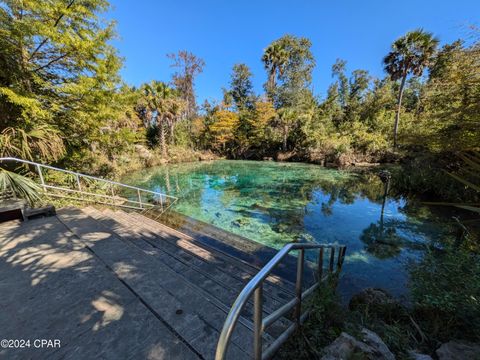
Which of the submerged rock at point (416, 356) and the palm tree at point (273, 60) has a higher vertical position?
the palm tree at point (273, 60)

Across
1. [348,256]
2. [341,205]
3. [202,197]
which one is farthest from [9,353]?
[341,205]

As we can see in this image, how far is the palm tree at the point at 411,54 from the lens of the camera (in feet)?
48.6

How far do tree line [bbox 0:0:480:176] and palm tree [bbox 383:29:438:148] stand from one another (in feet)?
0.23

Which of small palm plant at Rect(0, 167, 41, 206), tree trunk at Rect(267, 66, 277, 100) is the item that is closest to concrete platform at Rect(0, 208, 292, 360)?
small palm plant at Rect(0, 167, 41, 206)

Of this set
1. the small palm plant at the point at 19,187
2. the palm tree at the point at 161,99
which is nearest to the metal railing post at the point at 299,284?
the small palm plant at the point at 19,187

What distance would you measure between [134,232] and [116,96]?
4893 mm

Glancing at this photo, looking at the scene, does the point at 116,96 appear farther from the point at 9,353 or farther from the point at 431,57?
the point at 431,57

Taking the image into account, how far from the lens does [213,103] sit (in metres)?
27.5

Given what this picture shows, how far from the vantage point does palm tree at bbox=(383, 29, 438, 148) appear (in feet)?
48.6

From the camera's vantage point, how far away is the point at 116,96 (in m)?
6.27

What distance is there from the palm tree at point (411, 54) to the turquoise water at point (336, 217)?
11250 mm

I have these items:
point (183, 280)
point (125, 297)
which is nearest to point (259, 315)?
point (183, 280)

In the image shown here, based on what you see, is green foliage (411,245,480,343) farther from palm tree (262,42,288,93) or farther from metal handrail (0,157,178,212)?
palm tree (262,42,288,93)

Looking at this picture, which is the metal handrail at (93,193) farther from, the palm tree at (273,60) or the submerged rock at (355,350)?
the palm tree at (273,60)
